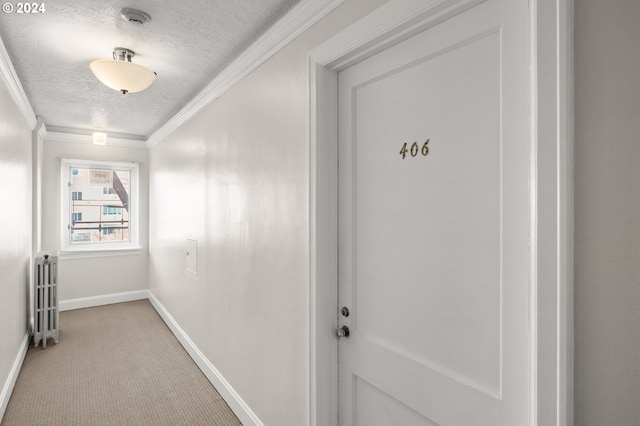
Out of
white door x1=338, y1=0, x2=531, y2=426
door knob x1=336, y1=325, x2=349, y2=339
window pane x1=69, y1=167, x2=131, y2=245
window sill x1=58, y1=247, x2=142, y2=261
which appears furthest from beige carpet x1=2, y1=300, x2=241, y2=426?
white door x1=338, y1=0, x2=531, y2=426

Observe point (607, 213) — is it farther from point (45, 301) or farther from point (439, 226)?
point (45, 301)

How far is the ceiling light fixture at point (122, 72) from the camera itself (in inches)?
86.9

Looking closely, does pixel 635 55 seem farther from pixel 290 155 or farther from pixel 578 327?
pixel 290 155

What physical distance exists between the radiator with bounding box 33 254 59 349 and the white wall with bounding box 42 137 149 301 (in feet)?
3.15

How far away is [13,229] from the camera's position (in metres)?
2.79

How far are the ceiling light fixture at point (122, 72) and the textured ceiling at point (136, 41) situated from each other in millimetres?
71

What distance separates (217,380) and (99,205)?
368cm

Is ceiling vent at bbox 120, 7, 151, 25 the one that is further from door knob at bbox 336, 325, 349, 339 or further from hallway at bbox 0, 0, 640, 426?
door knob at bbox 336, 325, 349, 339

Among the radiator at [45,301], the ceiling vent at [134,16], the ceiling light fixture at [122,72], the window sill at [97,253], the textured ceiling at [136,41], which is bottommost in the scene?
the radiator at [45,301]

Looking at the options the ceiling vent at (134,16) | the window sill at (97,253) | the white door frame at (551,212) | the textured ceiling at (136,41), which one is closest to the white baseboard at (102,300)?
the window sill at (97,253)

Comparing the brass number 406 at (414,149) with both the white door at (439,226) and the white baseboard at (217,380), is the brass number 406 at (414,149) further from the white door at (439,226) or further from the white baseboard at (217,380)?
the white baseboard at (217,380)

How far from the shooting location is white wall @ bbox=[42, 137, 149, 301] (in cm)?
477

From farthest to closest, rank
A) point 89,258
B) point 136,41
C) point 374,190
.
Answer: point 89,258
point 136,41
point 374,190

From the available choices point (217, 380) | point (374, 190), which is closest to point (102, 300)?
point (217, 380)
